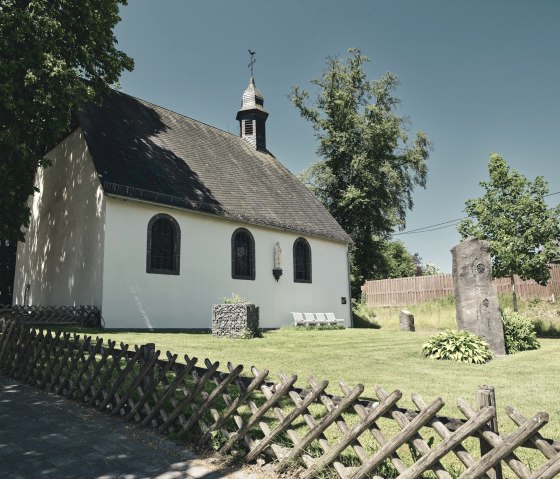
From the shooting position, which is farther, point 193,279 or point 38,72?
point 193,279

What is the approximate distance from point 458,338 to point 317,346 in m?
4.09

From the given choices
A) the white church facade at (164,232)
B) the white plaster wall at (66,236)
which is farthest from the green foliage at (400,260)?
the white plaster wall at (66,236)

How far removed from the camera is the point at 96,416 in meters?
5.80

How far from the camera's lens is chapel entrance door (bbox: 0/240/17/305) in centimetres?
2608

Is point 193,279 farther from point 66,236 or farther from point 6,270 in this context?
point 6,270

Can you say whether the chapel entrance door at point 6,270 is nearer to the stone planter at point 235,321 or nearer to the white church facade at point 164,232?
the white church facade at point 164,232

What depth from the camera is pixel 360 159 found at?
3234 centimetres

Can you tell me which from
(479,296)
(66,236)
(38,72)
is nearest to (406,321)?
(479,296)

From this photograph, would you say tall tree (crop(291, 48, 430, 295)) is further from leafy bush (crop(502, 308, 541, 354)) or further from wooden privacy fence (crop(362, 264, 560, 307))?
leafy bush (crop(502, 308, 541, 354))

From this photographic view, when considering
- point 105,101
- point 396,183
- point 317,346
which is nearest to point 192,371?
point 317,346

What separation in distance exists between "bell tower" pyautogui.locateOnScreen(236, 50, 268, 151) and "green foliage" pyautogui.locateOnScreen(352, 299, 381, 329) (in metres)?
12.2

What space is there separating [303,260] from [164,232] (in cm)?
833

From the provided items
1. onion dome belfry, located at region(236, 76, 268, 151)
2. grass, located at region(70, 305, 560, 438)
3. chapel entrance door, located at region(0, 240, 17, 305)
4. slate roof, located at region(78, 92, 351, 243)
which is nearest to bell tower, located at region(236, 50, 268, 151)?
onion dome belfry, located at region(236, 76, 268, 151)

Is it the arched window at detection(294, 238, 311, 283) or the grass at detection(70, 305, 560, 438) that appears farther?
the arched window at detection(294, 238, 311, 283)
